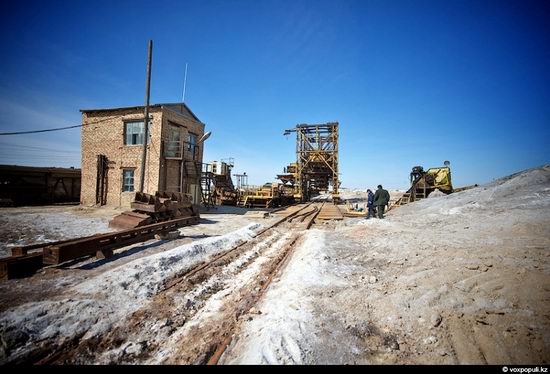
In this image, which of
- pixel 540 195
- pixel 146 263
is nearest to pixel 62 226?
pixel 146 263

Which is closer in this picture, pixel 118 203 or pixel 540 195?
pixel 540 195

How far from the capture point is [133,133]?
1571cm

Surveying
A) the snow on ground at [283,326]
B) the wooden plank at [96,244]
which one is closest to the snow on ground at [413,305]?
the snow on ground at [283,326]

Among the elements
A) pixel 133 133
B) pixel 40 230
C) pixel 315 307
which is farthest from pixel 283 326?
pixel 133 133

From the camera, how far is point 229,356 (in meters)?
2.39

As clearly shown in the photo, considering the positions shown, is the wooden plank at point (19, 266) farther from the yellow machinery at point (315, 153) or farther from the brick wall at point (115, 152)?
the yellow machinery at point (315, 153)

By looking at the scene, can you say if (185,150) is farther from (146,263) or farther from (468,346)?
(468,346)

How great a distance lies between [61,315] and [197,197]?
15774 mm

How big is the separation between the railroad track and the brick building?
1191 centimetres

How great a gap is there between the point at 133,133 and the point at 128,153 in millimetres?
1488

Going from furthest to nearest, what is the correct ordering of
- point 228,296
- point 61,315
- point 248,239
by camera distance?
point 248,239 < point 228,296 < point 61,315

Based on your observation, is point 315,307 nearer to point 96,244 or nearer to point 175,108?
point 96,244

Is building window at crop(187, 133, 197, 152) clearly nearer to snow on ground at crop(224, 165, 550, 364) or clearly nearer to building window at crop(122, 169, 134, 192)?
building window at crop(122, 169, 134, 192)

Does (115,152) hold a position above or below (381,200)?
above
